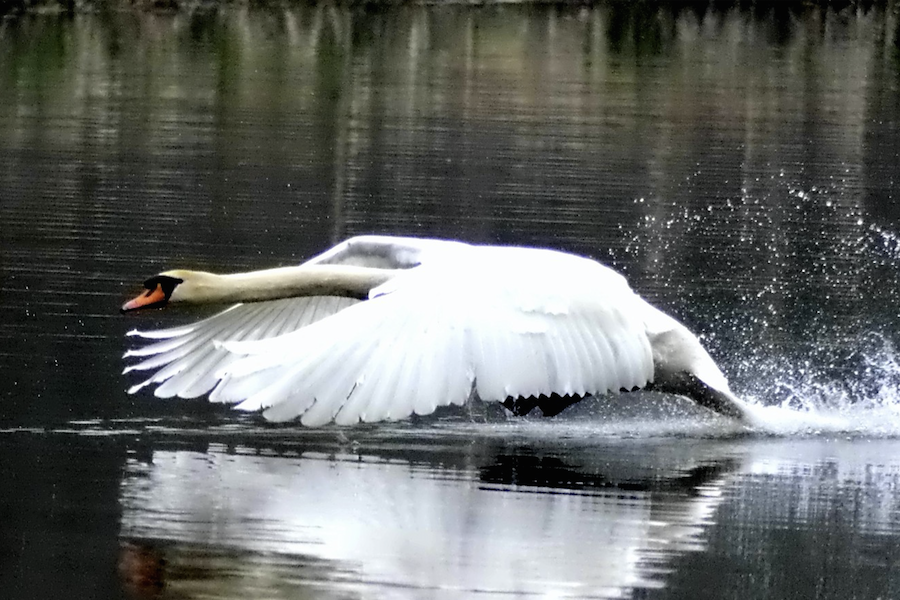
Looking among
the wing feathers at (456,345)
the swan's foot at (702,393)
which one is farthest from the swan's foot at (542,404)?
the wing feathers at (456,345)

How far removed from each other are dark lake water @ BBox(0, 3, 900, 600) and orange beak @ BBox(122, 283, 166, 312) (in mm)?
639

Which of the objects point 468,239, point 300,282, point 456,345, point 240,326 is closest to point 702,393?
point 300,282

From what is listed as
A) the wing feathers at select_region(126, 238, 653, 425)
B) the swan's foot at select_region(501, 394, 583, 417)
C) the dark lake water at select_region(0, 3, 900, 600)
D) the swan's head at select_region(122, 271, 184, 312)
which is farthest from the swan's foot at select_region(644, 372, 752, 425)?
the swan's head at select_region(122, 271, 184, 312)

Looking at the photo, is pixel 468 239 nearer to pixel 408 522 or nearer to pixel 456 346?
pixel 456 346

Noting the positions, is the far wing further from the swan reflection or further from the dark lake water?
the swan reflection

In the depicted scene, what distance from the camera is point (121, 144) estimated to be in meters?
23.3

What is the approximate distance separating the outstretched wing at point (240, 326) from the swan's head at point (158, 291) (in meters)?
A: 0.78

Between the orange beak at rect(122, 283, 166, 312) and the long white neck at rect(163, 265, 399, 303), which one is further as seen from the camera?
the long white neck at rect(163, 265, 399, 303)

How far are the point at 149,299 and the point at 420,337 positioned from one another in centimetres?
150

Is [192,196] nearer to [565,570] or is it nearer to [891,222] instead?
[891,222]

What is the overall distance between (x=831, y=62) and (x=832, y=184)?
16.8 m

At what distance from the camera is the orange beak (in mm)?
9008

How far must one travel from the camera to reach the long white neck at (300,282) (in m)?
9.29

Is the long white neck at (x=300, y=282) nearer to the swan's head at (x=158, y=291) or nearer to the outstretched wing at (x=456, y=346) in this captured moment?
the swan's head at (x=158, y=291)
